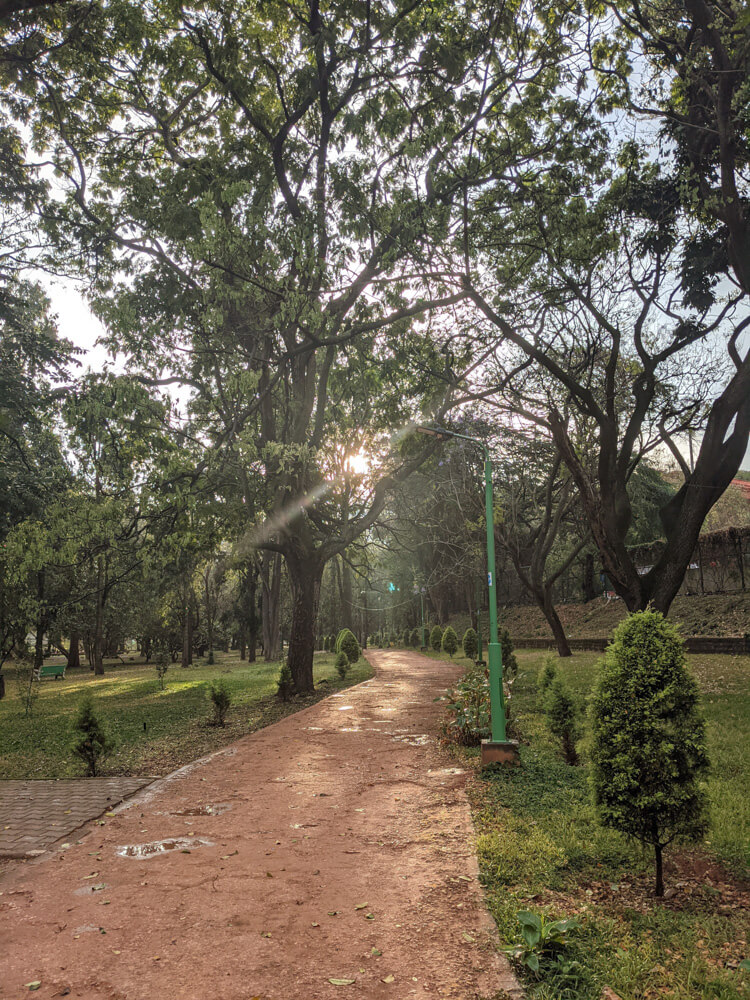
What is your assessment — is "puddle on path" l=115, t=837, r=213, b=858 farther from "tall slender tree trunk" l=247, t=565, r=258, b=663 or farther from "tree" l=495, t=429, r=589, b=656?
"tall slender tree trunk" l=247, t=565, r=258, b=663

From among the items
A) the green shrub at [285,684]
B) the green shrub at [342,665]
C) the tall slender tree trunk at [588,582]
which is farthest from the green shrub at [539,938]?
the tall slender tree trunk at [588,582]

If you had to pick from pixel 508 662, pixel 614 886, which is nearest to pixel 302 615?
pixel 508 662

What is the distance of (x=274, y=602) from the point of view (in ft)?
117

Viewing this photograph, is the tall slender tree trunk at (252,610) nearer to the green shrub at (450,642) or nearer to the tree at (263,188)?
the green shrub at (450,642)

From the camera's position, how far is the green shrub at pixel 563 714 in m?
8.62

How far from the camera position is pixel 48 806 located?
7.55 metres

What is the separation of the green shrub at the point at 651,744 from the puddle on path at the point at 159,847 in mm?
3602

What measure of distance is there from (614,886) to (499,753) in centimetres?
383

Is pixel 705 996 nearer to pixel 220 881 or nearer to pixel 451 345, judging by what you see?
pixel 220 881

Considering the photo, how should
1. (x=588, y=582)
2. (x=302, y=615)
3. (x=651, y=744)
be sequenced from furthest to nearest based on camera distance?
1. (x=588, y=582)
2. (x=302, y=615)
3. (x=651, y=744)

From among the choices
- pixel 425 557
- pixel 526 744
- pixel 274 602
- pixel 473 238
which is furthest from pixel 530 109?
pixel 425 557

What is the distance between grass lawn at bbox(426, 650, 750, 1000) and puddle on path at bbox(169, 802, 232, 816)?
2739 mm

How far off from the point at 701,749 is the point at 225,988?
11.1 feet

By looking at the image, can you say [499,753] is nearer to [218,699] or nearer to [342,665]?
[218,699]
